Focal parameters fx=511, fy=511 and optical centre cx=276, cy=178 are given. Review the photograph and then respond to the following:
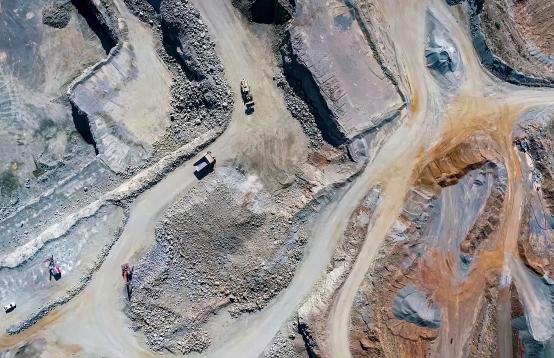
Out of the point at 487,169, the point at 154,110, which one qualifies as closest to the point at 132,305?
the point at 154,110

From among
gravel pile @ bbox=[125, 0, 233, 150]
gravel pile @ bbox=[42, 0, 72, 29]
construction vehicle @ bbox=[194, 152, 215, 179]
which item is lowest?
construction vehicle @ bbox=[194, 152, 215, 179]

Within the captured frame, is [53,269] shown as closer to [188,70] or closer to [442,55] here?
[188,70]

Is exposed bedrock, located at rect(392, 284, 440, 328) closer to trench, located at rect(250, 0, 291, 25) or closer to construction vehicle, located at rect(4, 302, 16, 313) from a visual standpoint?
trench, located at rect(250, 0, 291, 25)

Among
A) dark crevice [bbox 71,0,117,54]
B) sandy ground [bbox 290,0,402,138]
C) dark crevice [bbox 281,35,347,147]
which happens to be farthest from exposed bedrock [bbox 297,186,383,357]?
dark crevice [bbox 71,0,117,54]

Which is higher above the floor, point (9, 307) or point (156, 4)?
point (156, 4)

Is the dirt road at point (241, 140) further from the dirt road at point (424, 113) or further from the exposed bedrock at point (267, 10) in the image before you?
the dirt road at point (424, 113)

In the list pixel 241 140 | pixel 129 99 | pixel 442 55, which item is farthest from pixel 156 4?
pixel 442 55

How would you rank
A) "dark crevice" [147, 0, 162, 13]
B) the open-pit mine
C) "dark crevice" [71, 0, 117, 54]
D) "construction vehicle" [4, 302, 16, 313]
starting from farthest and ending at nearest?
"dark crevice" [71, 0, 117, 54]
"dark crevice" [147, 0, 162, 13]
"construction vehicle" [4, 302, 16, 313]
the open-pit mine
